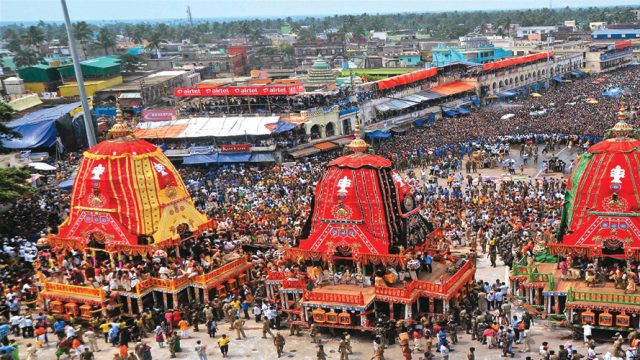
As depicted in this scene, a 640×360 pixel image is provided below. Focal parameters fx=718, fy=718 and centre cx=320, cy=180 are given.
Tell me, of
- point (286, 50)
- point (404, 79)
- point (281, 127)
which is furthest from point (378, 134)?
point (286, 50)

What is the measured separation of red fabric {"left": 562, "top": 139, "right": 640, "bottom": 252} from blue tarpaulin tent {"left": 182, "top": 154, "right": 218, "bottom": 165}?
29.3 m

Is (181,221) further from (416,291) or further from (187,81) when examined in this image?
(187,81)

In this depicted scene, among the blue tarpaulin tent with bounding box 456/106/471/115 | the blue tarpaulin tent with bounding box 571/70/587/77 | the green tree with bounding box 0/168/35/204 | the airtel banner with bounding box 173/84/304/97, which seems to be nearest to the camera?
the green tree with bounding box 0/168/35/204

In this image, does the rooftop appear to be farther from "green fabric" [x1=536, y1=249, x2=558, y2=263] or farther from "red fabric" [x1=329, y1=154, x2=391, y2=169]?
"red fabric" [x1=329, y1=154, x2=391, y2=169]

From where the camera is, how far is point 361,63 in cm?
9406

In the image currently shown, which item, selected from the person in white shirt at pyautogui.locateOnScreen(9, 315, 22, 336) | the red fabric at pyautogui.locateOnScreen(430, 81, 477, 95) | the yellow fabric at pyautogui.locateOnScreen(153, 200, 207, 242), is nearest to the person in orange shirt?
the yellow fabric at pyautogui.locateOnScreen(153, 200, 207, 242)

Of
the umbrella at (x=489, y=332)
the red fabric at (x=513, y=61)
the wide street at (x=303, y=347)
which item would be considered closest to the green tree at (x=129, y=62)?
the red fabric at (x=513, y=61)

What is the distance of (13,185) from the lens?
31.2m

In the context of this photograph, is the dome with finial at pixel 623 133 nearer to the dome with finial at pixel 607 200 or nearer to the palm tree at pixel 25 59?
the dome with finial at pixel 607 200

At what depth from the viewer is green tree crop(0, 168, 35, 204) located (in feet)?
101

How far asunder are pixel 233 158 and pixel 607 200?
98.2ft

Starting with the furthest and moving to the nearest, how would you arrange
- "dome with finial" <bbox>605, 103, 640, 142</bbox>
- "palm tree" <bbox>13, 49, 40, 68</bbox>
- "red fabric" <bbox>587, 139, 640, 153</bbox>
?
1. "palm tree" <bbox>13, 49, 40, 68</bbox>
2. "dome with finial" <bbox>605, 103, 640, 142</bbox>
3. "red fabric" <bbox>587, 139, 640, 153</bbox>

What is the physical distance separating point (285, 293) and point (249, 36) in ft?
460

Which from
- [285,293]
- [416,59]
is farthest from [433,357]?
[416,59]
